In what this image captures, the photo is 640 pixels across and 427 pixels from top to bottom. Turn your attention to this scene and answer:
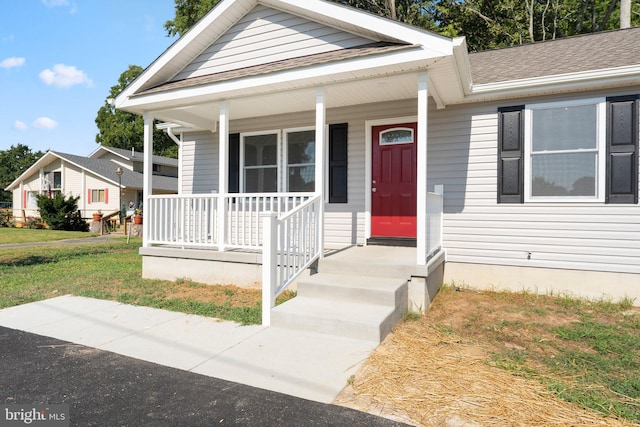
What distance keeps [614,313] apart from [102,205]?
25.3 metres

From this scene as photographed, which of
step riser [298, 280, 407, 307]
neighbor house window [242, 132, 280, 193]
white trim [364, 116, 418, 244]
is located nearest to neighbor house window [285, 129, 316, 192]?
neighbor house window [242, 132, 280, 193]

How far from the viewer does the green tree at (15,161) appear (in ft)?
182

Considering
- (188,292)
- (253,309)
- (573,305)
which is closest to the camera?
(253,309)

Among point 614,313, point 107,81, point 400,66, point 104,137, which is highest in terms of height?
point 107,81

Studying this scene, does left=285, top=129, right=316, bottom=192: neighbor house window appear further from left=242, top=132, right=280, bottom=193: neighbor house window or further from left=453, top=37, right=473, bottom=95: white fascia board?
left=453, top=37, right=473, bottom=95: white fascia board

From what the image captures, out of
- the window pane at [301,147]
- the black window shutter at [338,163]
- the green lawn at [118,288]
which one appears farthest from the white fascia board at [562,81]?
the green lawn at [118,288]

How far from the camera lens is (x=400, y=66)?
4.53 metres

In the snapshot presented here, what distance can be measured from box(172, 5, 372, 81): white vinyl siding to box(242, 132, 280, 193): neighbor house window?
61.9 inches

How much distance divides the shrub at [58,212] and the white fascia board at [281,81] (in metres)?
17.0

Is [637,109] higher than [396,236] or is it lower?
higher

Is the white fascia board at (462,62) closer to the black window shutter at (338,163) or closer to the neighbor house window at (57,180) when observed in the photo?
the black window shutter at (338,163)

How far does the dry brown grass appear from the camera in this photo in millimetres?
2223

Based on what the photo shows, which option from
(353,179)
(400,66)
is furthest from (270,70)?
(353,179)

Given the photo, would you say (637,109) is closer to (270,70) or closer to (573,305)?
(573,305)
